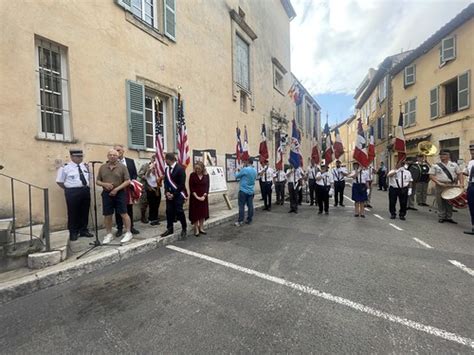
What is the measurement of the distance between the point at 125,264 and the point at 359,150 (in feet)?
25.6

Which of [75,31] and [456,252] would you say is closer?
[456,252]

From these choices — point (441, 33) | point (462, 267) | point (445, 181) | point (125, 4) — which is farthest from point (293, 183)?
point (441, 33)

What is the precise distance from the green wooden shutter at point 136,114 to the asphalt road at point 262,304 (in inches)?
123

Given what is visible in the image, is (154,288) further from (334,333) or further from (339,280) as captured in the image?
(339,280)

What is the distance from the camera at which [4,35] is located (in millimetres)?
4633

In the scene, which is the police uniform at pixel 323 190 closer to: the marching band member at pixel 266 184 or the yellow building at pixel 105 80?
the marching band member at pixel 266 184

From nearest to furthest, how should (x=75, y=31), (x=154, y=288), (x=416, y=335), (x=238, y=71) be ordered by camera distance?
(x=416, y=335) < (x=154, y=288) < (x=75, y=31) < (x=238, y=71)

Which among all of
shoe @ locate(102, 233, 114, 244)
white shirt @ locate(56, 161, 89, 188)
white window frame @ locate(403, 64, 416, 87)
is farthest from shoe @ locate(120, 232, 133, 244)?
white window frame @ locate(403, 64, 416, 87)

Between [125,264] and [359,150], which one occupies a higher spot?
[359,150]

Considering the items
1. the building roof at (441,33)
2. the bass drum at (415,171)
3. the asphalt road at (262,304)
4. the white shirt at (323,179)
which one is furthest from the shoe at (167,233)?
the building roof at (441,33)

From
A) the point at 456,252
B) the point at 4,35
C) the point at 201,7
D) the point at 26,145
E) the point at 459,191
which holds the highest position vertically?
the point at 201,7

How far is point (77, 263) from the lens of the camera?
3992 mm

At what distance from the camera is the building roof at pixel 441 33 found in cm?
1268

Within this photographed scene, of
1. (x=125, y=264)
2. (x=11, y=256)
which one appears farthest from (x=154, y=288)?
(x=11, y=256)
